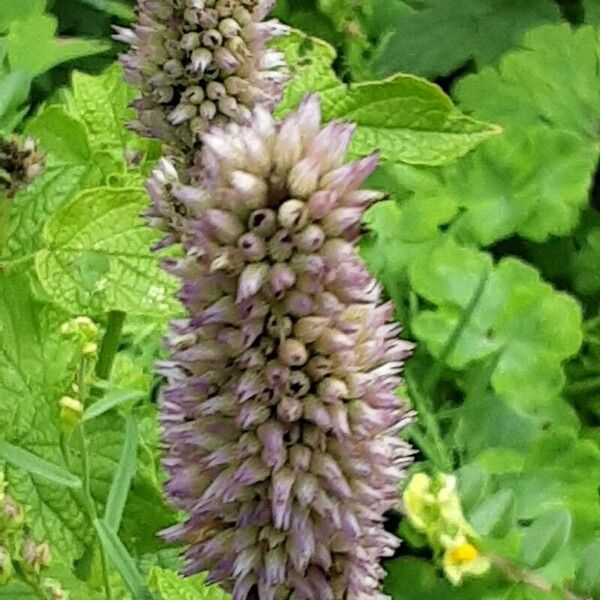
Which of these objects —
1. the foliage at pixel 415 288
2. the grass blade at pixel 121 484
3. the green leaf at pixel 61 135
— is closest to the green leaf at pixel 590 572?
the foliage at pixel 415 288

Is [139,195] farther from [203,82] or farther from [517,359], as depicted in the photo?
[517,359]

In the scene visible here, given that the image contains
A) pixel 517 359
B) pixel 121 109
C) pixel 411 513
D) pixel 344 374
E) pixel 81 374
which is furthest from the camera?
pixel 517 359

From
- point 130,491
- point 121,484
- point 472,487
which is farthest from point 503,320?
point 121,484

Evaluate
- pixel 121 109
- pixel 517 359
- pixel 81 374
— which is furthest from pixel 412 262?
pixel 81 374

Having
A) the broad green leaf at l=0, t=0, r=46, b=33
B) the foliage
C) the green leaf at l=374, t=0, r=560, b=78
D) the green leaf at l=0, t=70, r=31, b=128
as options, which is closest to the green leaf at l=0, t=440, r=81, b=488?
the foliage

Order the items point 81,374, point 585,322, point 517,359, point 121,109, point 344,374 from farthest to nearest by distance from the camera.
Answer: point 585,322, point 517,359, point 121,109, point 81,374, point 344,374

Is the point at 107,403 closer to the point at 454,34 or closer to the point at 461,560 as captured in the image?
the point at 461,560
